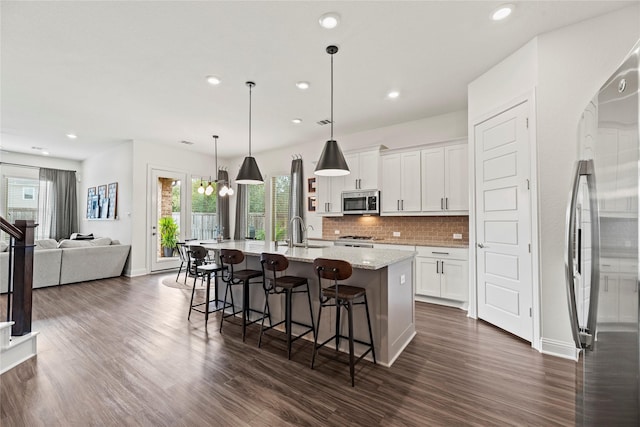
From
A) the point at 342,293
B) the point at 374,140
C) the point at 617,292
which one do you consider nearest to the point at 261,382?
the point at 342,293

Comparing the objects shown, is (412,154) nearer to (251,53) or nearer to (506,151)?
(506,151)

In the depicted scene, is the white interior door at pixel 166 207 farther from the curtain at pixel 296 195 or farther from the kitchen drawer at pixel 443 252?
the kitchen drawer at pixel 443 252

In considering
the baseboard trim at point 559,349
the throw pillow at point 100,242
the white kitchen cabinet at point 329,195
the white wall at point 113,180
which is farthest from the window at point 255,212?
the baseboard trim at point 559,349

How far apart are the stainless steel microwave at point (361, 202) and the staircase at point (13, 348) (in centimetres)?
Result: 431

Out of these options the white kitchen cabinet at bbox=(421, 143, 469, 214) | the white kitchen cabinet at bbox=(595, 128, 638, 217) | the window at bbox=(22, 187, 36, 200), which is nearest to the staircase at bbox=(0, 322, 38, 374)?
the white kitchen cabinet at bbox=(595, 128, 638, 217)

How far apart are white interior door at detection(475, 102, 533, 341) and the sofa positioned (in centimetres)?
682

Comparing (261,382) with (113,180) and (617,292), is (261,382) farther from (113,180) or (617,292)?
(113,180)

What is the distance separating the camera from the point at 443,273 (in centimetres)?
407

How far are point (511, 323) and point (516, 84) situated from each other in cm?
259

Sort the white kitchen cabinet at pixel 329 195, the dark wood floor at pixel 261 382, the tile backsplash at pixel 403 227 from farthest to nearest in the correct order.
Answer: the white kitchen cabinet at pixel 329 195
the tile backsplash at pixel 403 227
the dark wood floor at pixel 261 382

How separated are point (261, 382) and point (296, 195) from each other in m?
4.42

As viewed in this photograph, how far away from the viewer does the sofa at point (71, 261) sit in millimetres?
4945

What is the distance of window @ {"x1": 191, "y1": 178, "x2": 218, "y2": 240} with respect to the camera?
291 inches

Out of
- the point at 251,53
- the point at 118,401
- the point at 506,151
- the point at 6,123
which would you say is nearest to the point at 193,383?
the point at 118,401
